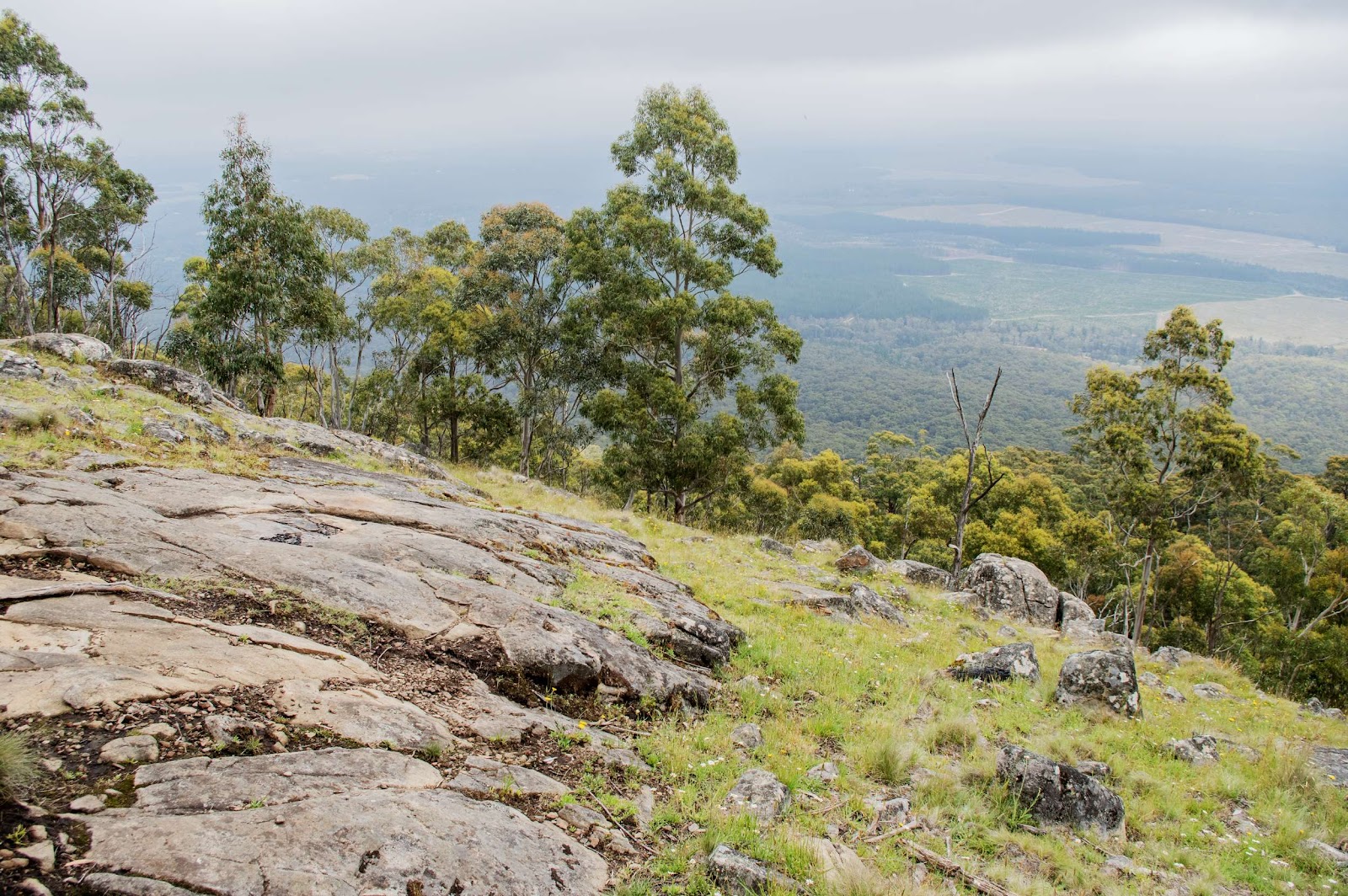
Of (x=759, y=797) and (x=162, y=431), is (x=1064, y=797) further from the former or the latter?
(x=162, y=431)

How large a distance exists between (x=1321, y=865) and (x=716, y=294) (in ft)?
77.1

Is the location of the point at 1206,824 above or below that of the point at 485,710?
below

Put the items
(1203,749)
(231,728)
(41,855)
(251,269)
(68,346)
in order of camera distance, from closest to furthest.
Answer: (41,855) → (231,728) → (1203,749) → (68,346) → (251,269)

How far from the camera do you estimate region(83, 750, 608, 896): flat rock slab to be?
145 inches

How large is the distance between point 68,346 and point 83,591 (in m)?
15.0

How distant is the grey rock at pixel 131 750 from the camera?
14.1 feet

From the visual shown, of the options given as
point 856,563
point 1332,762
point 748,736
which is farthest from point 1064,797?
point 856,563

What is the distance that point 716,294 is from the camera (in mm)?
27406

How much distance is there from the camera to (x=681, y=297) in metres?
25.6

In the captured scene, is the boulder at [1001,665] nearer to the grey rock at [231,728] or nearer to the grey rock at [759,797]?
the grey rock at [759,797]

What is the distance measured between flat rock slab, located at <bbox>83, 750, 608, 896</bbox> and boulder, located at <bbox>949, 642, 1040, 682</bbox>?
8.38 m

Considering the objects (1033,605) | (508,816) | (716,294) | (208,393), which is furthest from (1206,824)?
(716,294)

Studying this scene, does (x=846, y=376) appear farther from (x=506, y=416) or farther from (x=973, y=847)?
(x=973, y=847)

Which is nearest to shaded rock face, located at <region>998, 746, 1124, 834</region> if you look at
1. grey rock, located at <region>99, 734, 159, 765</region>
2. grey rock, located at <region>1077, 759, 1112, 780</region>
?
grey rock, located at <region>1077, 759, 1112, 780</region>
